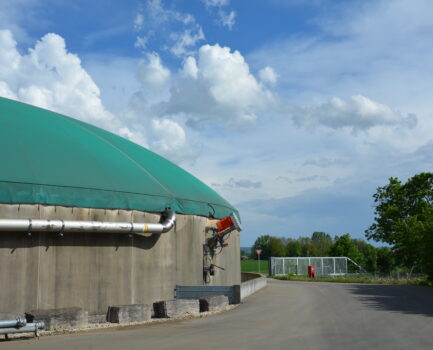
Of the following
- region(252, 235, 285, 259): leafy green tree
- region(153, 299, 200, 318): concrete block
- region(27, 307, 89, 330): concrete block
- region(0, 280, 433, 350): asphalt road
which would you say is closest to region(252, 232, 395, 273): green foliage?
region(252, 235, 285, 259): leafy green tree

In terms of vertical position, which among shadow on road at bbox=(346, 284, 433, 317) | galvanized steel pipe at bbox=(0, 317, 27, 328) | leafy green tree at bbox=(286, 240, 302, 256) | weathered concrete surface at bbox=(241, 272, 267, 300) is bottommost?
shadow on road at bbox=(346, 284, 433, 317)

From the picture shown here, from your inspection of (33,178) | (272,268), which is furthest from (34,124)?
(272,268)

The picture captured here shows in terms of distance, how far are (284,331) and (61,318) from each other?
5.93m

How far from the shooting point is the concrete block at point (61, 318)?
12.9 metres

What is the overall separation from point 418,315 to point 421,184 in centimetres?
3500

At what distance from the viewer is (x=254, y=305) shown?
63.6 feet

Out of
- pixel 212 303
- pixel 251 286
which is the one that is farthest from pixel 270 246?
pixel 212 303

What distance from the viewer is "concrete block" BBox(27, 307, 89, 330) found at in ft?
42.3

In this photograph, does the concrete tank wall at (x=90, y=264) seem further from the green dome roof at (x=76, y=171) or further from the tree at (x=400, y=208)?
the tree at (x=400, y=208)

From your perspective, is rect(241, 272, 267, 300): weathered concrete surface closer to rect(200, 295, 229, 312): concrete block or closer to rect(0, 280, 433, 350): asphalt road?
rect(0, 280, 433, 350): asphalt road

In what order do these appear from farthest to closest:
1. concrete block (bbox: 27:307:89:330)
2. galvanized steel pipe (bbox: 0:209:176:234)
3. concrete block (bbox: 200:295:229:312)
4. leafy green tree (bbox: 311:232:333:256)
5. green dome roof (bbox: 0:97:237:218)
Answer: leafy green tree (bbox: 311:232:333:256)
concrete block (bbox: 200:295:229:312)
green dome roof (bbox: 0:97:237:218)
galvanized steel pipe (bbox: 0:209:176:234)
concrete block (bbox: 27:307:89:330)

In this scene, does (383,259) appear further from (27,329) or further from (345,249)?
(27,329)

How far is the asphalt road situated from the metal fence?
2713 cm

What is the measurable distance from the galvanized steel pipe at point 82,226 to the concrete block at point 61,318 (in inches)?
94.7
